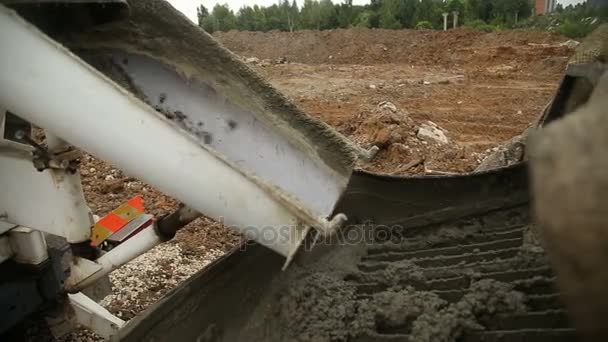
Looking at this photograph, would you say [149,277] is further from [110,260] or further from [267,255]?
[267,255]

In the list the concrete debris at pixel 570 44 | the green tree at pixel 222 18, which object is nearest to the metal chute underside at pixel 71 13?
the concrete debris at pixel 570 44

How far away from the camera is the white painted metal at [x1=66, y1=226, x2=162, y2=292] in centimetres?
204

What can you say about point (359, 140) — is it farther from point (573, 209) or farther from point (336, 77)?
point (336, 77)

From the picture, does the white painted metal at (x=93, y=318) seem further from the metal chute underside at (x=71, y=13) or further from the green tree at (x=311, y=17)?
the green tree at (x=311, y=17)

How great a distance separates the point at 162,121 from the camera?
1215 millimetres

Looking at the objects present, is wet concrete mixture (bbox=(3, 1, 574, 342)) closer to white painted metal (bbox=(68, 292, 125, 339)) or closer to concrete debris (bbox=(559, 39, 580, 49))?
white painted metal (bbox=(68, 292, 125, 339))

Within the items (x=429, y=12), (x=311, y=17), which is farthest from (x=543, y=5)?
(x=311, y=17)

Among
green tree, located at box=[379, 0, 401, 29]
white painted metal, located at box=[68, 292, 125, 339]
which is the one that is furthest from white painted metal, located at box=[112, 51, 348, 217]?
green tree, located at box=[379, 0, 401, 29]

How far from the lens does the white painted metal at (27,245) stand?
2.14 meters

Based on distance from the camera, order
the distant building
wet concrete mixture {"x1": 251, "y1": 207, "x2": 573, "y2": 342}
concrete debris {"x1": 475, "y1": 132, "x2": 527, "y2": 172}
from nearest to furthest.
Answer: wet concrete mixture {"x1": 251, "y1": 207, "x2": 573, "y2": 342}
concrete debris {"x1": 475, "y1": 132, "x2": 527, "y2": 172}
the distant building

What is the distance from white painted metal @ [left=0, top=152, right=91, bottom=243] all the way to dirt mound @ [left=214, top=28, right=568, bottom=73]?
42.5 feet

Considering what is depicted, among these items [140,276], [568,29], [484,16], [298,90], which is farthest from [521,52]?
[140,276]

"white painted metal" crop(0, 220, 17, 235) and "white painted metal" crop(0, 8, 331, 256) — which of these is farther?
"white painted metal" crop(0, 220, 17, 235)

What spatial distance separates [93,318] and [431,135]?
4192 millimetres
